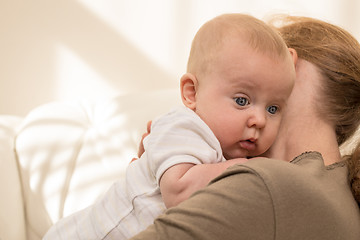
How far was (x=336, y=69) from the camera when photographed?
1582mm

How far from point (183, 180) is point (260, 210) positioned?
194mm

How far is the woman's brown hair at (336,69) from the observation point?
1586mm

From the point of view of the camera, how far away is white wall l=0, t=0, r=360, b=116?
283cm

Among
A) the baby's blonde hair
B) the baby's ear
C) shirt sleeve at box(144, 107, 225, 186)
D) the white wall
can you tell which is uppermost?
the baby's blonde hair

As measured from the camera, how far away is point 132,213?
4.49ft

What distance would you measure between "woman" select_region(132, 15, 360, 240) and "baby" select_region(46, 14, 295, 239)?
113 millimetres

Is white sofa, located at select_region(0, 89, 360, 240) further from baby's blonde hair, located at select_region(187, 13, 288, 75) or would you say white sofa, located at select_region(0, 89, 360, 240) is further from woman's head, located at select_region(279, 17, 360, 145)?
baby's blonde hair, located at select_region(187, 13, 288, 75)

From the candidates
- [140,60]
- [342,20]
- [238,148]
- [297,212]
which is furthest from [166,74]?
[297,212]

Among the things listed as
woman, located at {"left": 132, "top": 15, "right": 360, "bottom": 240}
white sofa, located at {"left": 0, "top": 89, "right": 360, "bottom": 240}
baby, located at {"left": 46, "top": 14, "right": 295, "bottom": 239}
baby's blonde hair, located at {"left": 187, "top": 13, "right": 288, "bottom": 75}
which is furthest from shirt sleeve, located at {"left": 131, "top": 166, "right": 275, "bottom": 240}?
white sofa, located at {"left": 0, "top": 89, "right": 360, "bottom": 240}

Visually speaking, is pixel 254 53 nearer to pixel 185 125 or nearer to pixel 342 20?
pixel 185 125

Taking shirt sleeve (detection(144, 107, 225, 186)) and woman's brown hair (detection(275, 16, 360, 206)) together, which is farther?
woman's brown hair (detection(275, 16, 360, 206))

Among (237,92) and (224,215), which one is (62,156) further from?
(224,215)

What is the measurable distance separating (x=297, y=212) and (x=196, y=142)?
0.90 ft

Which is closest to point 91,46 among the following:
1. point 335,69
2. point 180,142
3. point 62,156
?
point 62,156
